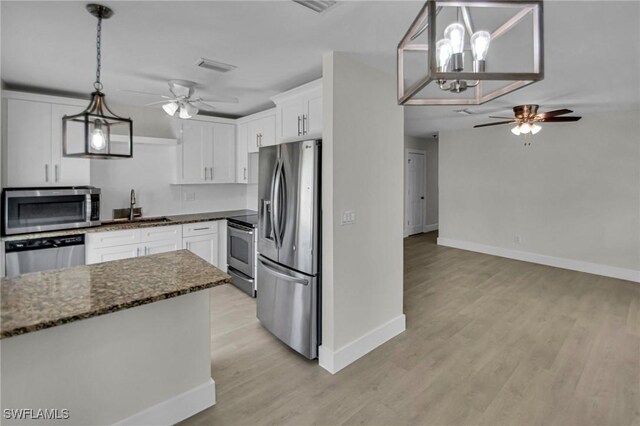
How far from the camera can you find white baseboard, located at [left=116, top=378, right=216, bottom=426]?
1.91m

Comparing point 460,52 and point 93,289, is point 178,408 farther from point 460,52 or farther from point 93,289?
point 460,52

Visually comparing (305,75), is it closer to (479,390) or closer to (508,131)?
(479,390)

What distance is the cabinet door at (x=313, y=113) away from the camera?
9.54ft

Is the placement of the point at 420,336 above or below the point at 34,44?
below

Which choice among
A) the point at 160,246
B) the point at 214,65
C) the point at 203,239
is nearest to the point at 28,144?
the point at 160,246

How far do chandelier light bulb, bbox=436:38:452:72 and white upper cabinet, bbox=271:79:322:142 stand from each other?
1.91 m

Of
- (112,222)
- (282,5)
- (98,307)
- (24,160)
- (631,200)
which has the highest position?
(282,5)

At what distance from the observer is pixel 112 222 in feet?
13.3

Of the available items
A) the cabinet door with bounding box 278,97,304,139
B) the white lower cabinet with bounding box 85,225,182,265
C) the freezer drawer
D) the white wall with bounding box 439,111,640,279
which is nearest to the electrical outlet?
the freezer drawer

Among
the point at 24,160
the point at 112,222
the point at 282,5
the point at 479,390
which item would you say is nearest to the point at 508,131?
the point at 479,390

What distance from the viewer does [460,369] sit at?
2.62m

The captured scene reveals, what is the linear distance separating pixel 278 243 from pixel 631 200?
524 cm

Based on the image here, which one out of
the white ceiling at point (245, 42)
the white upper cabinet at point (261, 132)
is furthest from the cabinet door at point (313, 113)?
the white upper cabinet at point (261, 132)
